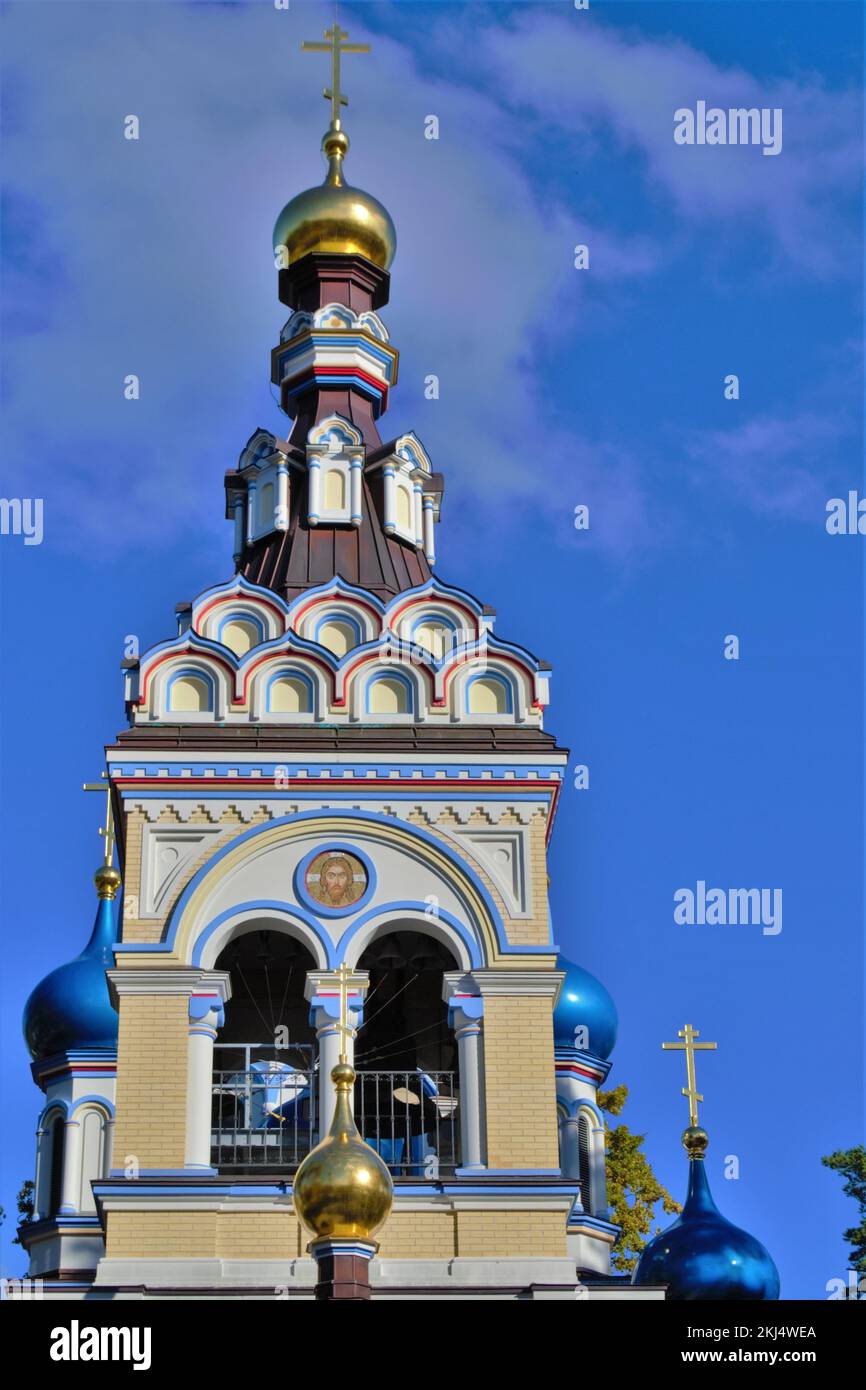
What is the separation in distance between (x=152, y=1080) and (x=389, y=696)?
10.6ft

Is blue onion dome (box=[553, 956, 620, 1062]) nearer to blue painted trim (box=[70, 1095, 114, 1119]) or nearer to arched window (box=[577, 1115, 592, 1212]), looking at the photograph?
arched window (box=[577, 1115, 592, 1212])

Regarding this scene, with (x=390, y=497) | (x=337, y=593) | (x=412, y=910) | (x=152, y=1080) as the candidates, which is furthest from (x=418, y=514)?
(x=152, y=1080)

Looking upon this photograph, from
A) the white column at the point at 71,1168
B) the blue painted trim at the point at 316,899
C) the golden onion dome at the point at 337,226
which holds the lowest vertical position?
the white column at the point at 71,1168

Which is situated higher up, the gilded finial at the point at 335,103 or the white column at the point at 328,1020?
the gilded finial at the point at 335,103

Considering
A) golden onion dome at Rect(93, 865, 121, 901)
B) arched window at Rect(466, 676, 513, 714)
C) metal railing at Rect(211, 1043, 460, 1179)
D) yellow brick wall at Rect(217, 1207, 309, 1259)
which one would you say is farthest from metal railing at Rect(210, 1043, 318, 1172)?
golden onion dome at Rect(93, 865, 121, 901)

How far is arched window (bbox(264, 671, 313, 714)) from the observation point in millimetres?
17578

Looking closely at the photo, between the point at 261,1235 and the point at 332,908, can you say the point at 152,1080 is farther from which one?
the point at 332,908

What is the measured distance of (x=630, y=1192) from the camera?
84.3 feet

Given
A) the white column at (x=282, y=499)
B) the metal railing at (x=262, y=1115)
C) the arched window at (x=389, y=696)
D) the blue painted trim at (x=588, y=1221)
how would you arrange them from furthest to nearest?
the blue painted trim at (x=588, y=1221), the white column at (x=282, y=499), the arched window at (x=389, y=696), the metal railing at (x=262, y=1115)

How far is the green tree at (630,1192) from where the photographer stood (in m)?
25.3

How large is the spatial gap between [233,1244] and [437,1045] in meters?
3.13

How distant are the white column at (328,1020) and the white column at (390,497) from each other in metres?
4.07

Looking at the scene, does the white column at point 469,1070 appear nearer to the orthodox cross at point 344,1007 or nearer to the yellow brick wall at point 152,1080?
the orthodox cross at point 344,1007

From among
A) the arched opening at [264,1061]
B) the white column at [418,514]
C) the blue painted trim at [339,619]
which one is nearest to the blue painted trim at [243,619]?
the blue painted trim at [339,619]
